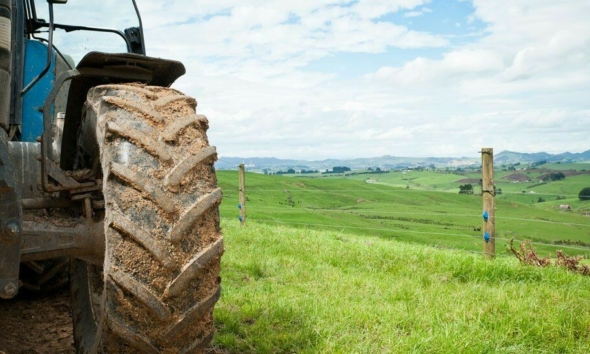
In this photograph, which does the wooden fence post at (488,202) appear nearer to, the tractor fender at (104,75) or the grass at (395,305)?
the grass at (395,305)

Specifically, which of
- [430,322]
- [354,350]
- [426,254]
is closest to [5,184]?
[354,350]

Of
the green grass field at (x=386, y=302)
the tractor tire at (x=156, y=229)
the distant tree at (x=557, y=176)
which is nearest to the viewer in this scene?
the tractor tire at (x=156, y=229)

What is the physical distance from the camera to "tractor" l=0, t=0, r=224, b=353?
2582mm

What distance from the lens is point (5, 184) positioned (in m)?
2.45

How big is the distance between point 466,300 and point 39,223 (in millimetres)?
3783

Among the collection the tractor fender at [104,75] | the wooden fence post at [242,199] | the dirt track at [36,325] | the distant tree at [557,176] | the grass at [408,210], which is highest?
the tractor fender at [104,75]

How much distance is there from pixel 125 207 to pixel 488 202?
7528mm

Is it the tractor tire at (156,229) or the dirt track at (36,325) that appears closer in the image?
the tractor tire at (156,229)

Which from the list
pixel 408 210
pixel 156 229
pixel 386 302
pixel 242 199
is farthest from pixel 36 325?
pixel 408 210

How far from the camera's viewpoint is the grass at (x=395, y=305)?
14.0 ft

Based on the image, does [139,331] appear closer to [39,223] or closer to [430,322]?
[39,223]

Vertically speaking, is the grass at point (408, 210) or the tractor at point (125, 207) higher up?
the tractor at point (125, 207)

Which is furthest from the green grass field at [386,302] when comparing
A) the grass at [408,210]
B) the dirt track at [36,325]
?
the grass at [408,210]

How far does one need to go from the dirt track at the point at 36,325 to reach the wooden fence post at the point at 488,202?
617 centimetres
